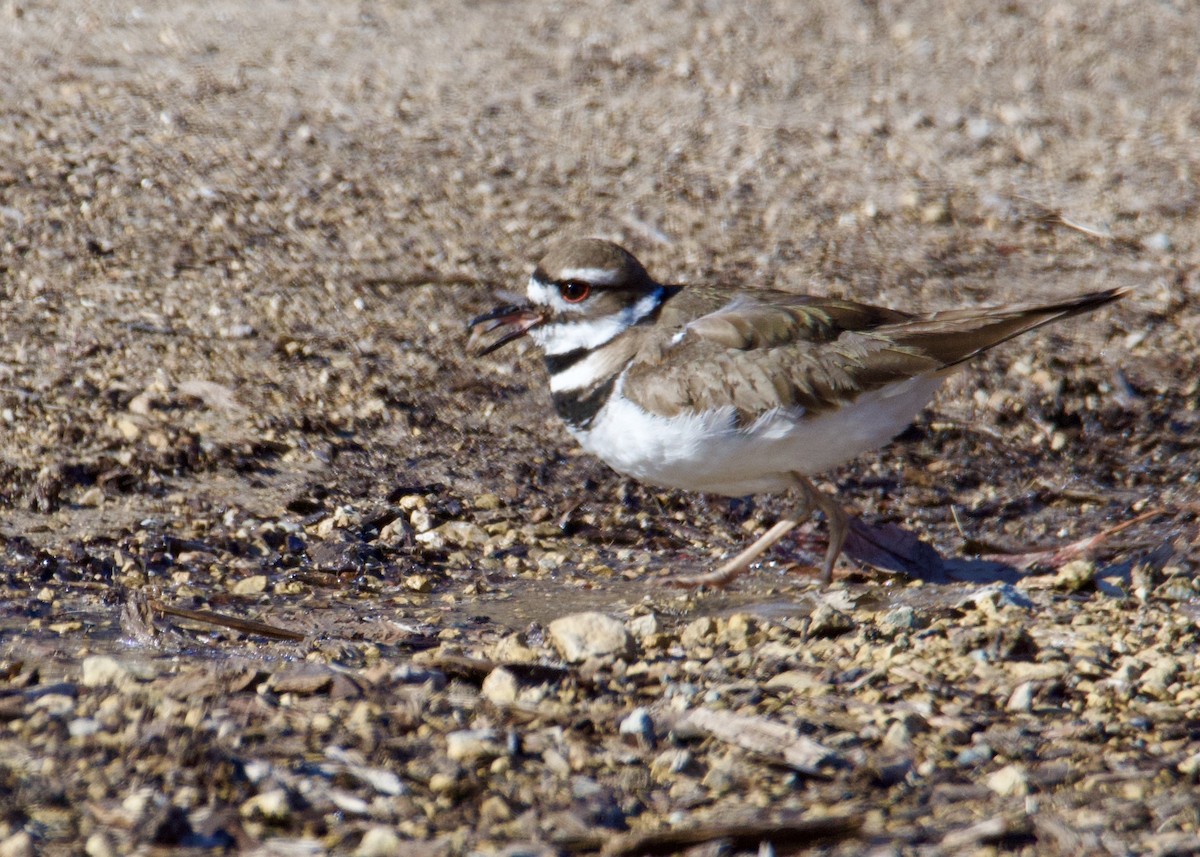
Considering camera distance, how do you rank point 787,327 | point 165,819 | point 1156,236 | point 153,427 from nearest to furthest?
point 165,819, point 787,327, point 153,427, point 1156,236

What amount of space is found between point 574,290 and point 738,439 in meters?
0.92

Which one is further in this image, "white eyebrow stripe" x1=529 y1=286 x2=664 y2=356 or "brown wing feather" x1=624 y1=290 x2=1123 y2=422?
"white eyebrow stripe" x1=529 y1=286 x2=664 y2=356

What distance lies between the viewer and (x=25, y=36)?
894 centimetres

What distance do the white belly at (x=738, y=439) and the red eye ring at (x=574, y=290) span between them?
476 millimetres

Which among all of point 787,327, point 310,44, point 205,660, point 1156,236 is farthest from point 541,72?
point 205,660

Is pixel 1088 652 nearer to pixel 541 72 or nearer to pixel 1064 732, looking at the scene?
pixel 1064 732

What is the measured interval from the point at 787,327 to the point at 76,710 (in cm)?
278

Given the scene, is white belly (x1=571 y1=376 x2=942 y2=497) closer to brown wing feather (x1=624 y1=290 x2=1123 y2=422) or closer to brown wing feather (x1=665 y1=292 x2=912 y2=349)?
brown wing feather (x1=624 y1=290 x2=1123 y2=422)

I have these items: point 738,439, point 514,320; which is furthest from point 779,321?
point 514,320

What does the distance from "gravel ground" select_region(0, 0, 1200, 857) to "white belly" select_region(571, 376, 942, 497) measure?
0.47 m

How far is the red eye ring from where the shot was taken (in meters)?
5.43

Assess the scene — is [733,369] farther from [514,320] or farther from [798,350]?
[514,320]

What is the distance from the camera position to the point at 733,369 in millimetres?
5094

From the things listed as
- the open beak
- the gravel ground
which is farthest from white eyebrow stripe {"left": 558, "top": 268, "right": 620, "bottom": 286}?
the gravel ground
